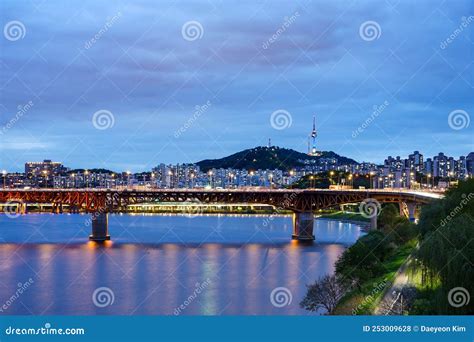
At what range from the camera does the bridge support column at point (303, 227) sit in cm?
4219

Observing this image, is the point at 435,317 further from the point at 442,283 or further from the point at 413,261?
the point at 413,261

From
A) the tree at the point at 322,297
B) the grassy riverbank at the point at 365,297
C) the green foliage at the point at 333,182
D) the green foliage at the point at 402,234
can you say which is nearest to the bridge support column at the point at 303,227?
Result: the green foliage at the point at 402,234

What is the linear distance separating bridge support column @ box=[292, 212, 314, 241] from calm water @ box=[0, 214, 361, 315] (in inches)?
28.1

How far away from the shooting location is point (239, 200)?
142 ft

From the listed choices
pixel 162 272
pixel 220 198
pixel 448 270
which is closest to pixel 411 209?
pixel 220 198

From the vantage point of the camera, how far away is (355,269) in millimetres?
20625

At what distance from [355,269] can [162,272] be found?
35.3 ft

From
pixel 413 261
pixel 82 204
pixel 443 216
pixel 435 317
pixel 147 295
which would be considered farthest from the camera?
pixel 82 204

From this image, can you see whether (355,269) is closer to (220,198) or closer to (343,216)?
(220,198)

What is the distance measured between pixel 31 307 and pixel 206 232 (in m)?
29.3

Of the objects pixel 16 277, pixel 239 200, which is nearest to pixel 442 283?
pixel 16 277

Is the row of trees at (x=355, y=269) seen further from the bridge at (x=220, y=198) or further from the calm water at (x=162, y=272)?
the bridge at (x=220, y=198)

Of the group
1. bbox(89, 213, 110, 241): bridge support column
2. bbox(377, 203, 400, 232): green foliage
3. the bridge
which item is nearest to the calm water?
bbox(89, 213, 110, 241): bridge support column

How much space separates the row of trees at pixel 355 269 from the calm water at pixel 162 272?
69.9 inches
